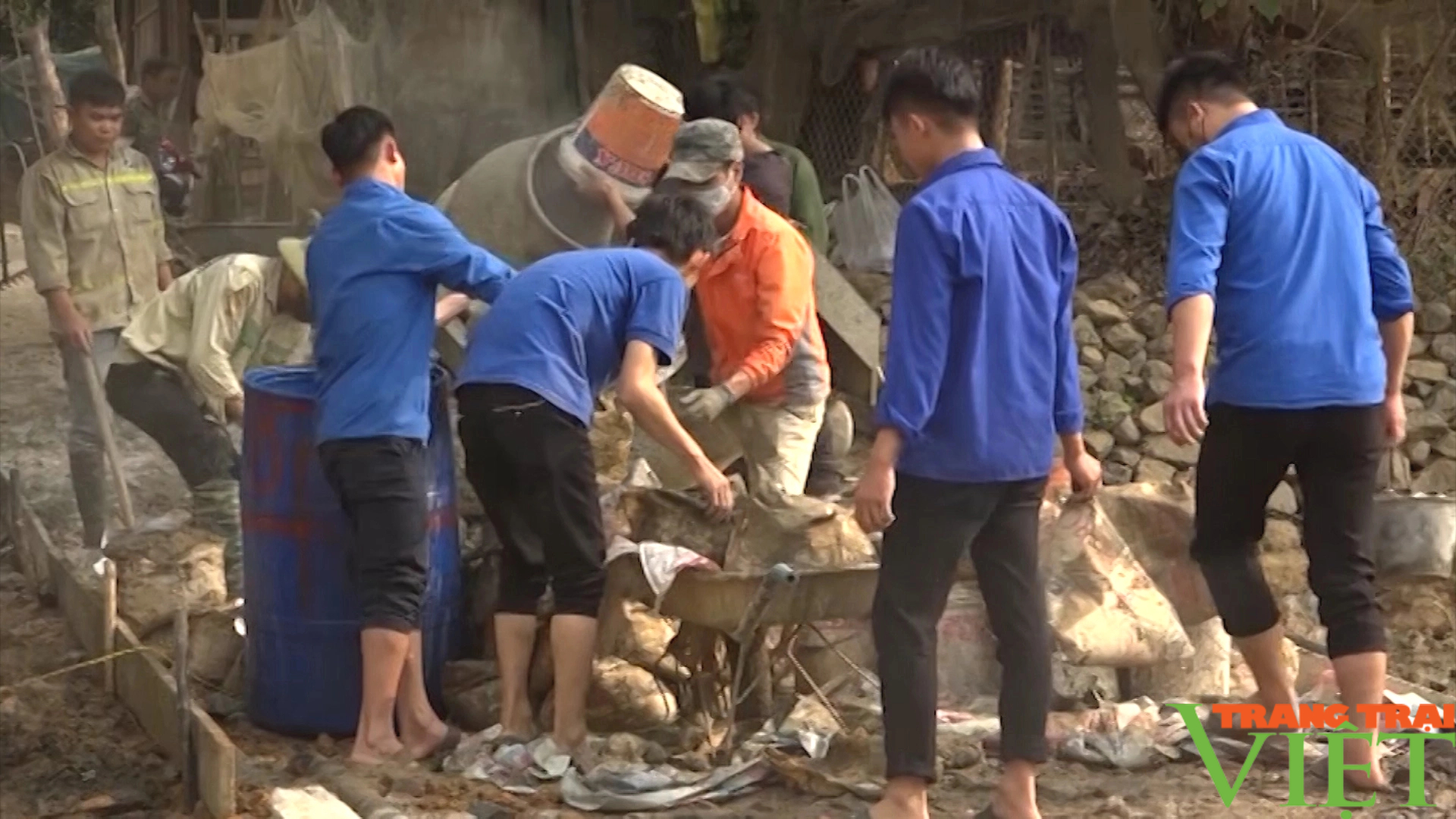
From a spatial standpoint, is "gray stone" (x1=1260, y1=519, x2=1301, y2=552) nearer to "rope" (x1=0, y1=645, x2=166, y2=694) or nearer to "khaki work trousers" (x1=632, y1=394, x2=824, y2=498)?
"khaki work trousers" (x1=632, y1=394, x2=824, y2=498)

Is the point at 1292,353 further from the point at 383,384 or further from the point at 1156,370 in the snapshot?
the point at 1156,370

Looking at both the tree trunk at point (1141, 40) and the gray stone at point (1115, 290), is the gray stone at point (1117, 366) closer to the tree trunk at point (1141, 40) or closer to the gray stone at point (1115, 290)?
the gray stone at point (1115, 290)

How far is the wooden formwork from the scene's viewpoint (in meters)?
4.99

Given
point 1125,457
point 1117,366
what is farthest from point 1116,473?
point 1117,366

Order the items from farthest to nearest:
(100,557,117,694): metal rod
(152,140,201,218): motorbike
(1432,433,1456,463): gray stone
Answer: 1. (152,140,201,218): motorbike
2. (1432,433,1456,463): gray stone
3. (100,557,117,694): metal rod

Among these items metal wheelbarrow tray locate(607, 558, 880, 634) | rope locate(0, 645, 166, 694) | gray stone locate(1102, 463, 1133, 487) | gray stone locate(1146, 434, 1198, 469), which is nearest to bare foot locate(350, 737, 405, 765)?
metal wheelbarrow tray locate(607, 558, 880, 634)

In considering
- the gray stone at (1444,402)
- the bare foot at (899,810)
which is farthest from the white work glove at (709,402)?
the gray stone at (1444,402)

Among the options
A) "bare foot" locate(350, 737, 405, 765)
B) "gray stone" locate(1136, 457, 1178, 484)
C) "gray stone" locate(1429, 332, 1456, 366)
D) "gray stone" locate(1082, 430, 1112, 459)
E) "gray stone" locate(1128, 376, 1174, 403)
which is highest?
"gray stone" locate(1429, 332, 1456, 366)

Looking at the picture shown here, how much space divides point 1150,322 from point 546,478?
21.1 feet

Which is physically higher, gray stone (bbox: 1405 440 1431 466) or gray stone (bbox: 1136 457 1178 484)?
gray stone (bbox: 1405 440 1431 466)

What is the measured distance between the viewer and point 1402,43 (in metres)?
11.2

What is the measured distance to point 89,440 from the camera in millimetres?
8031

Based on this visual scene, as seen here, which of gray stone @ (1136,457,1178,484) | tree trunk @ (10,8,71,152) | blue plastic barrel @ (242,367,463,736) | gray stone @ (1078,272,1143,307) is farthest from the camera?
tree trunk @ (10,8,71,152)

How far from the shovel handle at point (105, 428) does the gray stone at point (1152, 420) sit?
5097 millimetres
